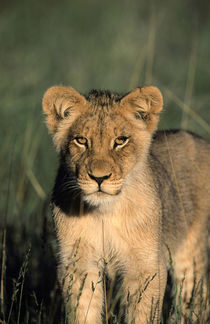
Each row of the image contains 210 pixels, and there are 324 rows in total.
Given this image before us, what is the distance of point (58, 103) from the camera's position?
5.05 metres

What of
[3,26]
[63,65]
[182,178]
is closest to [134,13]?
[3,26]

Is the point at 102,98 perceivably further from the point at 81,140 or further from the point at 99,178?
the point at 99,178

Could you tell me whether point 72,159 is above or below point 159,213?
above

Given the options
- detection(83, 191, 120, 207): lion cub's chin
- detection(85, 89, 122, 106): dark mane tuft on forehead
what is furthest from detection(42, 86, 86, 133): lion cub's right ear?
detection(83, 191, 120, 207): lion cub's chin

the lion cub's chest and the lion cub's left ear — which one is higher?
the lion cub's left ear

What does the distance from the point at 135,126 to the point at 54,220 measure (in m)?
1.03

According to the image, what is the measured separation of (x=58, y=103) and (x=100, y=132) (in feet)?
1.82

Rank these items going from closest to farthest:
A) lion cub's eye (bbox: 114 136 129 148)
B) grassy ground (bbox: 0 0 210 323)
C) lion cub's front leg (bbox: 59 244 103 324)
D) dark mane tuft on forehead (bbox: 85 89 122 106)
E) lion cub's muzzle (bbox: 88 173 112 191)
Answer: lion cub's muzzle (bbox: 88 173 112 191) < lion cub's eye (bbox: 114 136 129 148) < lion cub's front leg (bbox: 59 244 103 324) < dark mane tuft on forehead (bbox: 85 89 122 106) < grassy ground (bbox: 0 0 210 323)

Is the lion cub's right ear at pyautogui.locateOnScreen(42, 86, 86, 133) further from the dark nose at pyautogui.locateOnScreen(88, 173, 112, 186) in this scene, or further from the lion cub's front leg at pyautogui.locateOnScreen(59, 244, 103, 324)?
the lion cub's front leg at pyautogui.locateOnScreen(59, 244, 103, 324)

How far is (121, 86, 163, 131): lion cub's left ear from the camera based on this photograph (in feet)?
16.0

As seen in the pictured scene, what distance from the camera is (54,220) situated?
5.08 m

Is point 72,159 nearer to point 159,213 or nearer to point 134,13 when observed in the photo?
point 159,213

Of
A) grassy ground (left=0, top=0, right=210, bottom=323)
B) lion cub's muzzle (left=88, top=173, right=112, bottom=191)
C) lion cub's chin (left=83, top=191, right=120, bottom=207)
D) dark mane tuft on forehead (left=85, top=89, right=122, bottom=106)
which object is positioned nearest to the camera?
lion cub's muzzle (left=88, top=173, right=112, bottom=191)

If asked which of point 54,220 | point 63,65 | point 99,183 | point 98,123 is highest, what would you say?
point 63,65
